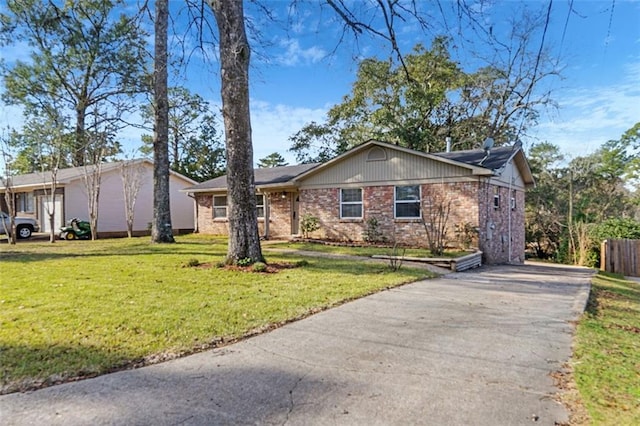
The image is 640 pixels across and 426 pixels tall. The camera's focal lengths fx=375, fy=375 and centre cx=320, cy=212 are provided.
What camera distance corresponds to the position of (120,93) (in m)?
23.9

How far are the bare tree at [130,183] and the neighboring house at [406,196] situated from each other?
6752mm

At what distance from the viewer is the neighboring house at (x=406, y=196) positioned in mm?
13359

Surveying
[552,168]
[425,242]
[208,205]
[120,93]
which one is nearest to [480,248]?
[425,242]

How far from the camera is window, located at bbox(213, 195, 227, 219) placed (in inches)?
796

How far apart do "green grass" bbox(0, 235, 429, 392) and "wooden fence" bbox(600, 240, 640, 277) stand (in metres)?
10.7

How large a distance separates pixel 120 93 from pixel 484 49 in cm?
2412

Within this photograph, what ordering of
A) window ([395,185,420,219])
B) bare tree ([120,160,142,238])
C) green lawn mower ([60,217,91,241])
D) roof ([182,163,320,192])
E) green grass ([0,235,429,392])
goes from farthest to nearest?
bare tree ([120,160,142,238]) < green lawn mower ([60,217,91,241]) < roof ([182,163,320,192]) < window ([395,185,420,219]) < green grass ([0,235,429,392])

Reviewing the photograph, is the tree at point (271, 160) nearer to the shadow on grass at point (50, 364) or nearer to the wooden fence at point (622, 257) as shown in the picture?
the wooden fence at point (622, 257)

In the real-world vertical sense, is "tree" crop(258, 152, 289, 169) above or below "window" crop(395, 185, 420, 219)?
above

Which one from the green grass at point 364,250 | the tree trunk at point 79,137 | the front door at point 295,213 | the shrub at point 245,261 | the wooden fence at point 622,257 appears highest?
the tree trunk at point 79,137

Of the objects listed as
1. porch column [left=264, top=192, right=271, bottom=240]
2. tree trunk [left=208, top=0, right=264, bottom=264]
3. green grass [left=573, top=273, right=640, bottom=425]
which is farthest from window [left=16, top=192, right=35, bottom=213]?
green grass [left=573, top=273, right=640, bottom=425]

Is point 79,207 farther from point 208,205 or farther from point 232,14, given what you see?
point 232,14

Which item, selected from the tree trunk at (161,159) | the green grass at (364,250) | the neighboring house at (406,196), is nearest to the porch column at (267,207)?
the neighboring house at (406,196)

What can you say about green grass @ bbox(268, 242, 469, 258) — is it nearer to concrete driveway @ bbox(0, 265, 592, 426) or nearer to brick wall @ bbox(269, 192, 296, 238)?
brick wall @ bbox(269, 192, 296, 238)
